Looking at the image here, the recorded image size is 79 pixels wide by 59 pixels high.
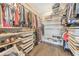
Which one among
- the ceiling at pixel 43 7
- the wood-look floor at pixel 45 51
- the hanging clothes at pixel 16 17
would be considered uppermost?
the ceiling at pixel 43 7

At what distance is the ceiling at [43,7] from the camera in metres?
2.08

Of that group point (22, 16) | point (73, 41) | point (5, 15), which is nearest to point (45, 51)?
point (73, 41)

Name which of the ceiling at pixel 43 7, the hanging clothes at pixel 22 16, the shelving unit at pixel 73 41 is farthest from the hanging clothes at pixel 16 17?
the shelving unit at pixel 73 41

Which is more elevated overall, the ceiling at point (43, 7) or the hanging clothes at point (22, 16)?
the ceiling at point (43, 7)

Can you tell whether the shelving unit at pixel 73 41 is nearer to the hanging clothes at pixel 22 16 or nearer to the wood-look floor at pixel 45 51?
the wood-look floor at pixel 45 51

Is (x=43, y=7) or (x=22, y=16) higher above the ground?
(x=43, y=7)

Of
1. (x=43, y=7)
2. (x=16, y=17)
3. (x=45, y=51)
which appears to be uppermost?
(x=43, y=7)

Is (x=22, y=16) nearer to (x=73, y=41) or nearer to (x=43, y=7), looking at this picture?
(x=43, y=7)

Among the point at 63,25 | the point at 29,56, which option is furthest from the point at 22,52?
the point at 63,25

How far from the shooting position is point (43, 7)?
2.09 metres

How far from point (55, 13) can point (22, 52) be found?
79 centimetres

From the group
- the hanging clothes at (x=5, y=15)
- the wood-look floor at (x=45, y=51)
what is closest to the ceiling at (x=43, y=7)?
the hanging clothes at (x=5, y=15)

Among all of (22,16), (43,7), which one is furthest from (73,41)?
(22,16)

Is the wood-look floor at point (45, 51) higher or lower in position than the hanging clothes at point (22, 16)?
lower
